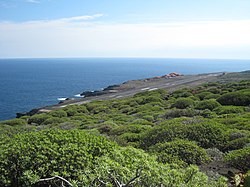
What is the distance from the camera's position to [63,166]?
638 cm

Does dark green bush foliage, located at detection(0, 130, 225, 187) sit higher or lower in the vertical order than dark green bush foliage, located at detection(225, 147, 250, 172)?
higher

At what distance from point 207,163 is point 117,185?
16.5 feet

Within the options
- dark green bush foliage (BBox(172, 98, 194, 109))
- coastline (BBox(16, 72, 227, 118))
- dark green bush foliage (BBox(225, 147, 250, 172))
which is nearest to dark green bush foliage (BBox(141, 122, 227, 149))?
dark green bush foliage (BBox(225, 147, 250, 172))

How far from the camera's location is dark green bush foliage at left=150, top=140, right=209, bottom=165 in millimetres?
8734

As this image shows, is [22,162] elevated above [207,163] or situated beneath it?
elevated above

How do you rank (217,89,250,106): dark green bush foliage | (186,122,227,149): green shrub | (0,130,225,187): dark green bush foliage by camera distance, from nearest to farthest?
1. (0,130,225,187): dark green bush foliage
2. (186,122,227,149): green shrub
3. (217,89,250,106): dark green bush foliage

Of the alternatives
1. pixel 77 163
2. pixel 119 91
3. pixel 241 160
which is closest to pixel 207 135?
pixel 241 160

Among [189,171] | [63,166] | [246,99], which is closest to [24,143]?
[63,166]

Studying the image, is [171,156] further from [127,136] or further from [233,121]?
[233,121]

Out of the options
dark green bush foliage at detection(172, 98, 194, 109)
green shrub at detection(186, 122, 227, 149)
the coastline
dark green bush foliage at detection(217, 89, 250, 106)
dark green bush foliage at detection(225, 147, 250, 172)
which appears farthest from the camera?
the coastline

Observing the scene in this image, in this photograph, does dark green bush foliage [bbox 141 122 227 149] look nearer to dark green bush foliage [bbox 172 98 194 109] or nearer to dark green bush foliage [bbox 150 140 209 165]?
dark green bush foliage [bbox 150 140 209 165]

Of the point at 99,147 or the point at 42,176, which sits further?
the point at 99,147

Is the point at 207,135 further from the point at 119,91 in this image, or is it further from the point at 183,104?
the point at 119,91

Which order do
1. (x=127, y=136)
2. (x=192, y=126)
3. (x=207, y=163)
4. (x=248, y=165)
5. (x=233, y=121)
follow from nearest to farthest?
1. (x=248, y=165)
2. (x=207, y=163)
3. (x=192, y=126)
4. (x=127, y=136)
5. (x=233, y=121)
